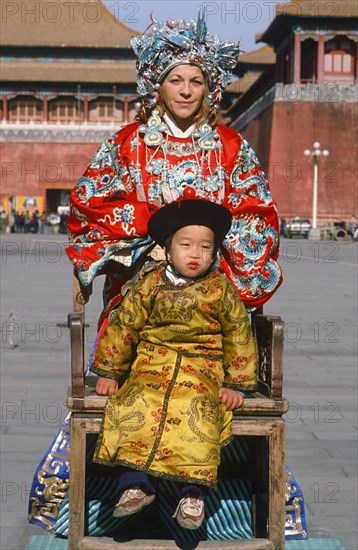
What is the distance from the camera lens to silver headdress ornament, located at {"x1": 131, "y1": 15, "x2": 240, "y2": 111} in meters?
3.41

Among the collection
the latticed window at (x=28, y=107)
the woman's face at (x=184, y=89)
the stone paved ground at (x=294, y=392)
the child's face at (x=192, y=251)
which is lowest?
the stone paved ground at (x=294, y=392)

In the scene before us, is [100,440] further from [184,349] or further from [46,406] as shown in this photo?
[46,406]

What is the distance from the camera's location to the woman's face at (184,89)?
339 cm

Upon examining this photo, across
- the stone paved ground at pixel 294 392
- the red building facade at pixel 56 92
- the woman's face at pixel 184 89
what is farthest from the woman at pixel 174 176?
the red building facade at pixel 56 92

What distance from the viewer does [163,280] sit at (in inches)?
119

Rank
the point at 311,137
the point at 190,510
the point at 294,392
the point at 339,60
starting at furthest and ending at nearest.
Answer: the point at 339,60, the point at 311,137, the point at 294,392, the point at 190,510

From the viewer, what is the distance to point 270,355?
122 inches

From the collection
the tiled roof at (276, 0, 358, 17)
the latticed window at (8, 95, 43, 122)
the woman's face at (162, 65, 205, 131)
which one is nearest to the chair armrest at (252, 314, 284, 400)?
the woman's face at (162, 65, 205, 131)

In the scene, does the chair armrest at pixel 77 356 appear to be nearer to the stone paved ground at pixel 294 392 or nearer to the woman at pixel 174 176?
the woman at pixel 174 176


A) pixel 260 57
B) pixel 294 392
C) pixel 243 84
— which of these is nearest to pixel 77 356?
pixel 294 392

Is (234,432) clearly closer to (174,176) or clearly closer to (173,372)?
(173,372)

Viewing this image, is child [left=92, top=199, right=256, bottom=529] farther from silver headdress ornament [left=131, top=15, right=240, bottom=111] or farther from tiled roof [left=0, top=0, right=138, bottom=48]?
tiled roof [left=0, top=0, right=138, bottom=48]

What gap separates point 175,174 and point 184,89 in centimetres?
29

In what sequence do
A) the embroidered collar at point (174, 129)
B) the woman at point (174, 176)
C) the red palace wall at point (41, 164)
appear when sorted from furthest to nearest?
1. the red palace wall at point (41, 164)
2. the embroidered collar at point (174, 129)
3. the woman at point (174, 176)
